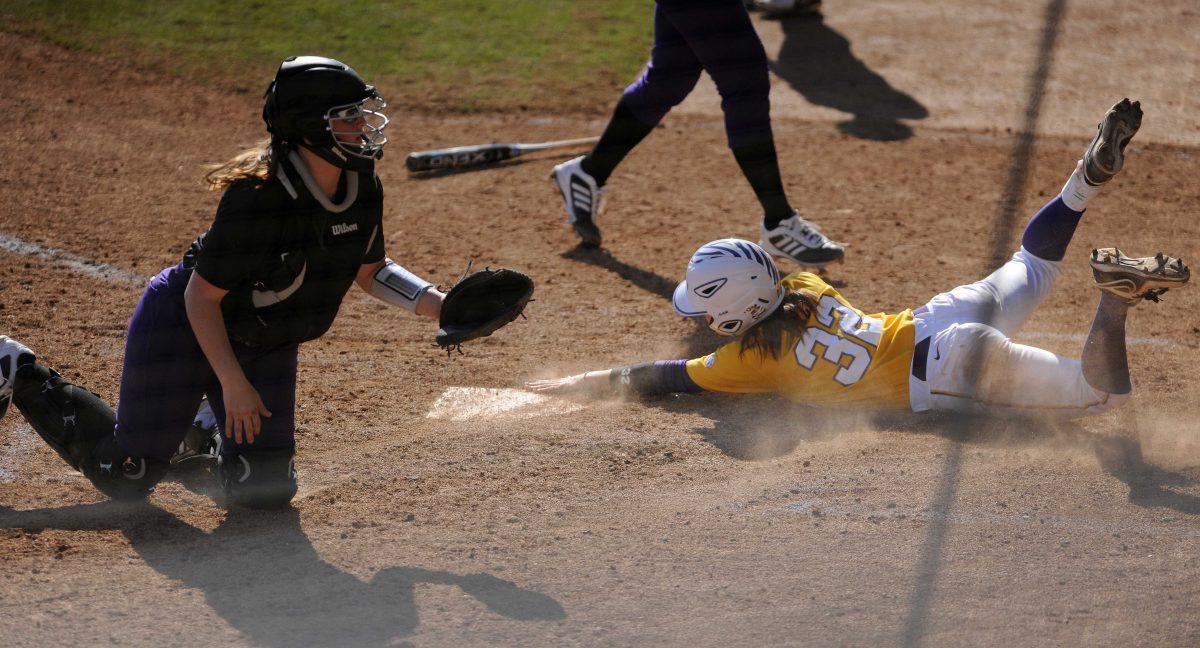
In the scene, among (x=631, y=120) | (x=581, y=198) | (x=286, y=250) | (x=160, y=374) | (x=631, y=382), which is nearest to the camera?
(x=286, y=250)

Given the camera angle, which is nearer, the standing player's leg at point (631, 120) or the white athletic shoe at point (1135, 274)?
the white athletic shoe at point (1135, 274)

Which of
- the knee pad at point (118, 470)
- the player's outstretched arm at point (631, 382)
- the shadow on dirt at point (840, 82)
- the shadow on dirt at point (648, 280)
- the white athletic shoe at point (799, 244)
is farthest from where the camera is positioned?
the shadow on dirt at point (840, 82)

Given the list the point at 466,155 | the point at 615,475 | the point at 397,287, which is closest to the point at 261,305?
the point at 397,287

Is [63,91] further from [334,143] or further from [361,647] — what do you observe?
[361,647]

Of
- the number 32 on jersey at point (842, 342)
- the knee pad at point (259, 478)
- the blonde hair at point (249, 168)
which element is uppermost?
the blonde hair at point (249, 168)

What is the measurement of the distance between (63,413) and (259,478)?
754mm

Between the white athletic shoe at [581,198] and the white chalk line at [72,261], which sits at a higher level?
the white athletic shoe at [581,198]

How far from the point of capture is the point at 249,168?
131 inches

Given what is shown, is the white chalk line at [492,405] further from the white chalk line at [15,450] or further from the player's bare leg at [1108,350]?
the player's bare leg at [1108,350]

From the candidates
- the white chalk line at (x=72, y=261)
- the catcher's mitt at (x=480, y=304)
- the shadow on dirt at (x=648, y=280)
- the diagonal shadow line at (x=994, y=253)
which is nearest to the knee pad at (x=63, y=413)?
the catcher's mitt at (x=480, y=304)

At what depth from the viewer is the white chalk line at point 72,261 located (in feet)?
18.5

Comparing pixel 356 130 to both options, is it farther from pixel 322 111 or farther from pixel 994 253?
pixel 994 253

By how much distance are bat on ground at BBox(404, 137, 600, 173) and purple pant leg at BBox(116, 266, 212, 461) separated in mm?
3506

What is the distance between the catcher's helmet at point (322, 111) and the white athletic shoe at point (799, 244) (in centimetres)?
242
